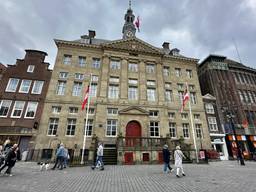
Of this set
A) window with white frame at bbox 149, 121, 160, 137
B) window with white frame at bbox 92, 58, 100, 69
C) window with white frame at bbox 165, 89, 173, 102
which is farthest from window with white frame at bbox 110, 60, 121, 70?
window with white frame at bbox 149, 121, 160, 137

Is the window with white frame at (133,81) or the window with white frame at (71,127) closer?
the window with white frame at (71,127)

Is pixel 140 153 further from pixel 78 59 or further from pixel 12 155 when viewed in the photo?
pixel 78 59

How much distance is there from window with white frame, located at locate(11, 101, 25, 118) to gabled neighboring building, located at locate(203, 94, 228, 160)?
29.9 m

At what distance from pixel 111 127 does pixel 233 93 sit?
2511 cm

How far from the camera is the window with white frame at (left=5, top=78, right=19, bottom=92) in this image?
21.1m

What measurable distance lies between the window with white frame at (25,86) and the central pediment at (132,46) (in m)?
13.4

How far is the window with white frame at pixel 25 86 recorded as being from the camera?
21.5 m

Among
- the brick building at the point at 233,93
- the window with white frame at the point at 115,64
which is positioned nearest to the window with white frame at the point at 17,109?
the window with white frame at the point at 115,64

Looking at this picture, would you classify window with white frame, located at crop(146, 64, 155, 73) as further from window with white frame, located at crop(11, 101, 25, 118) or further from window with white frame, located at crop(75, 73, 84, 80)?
window with white frame, located at crop(11, 101, 25, 118)

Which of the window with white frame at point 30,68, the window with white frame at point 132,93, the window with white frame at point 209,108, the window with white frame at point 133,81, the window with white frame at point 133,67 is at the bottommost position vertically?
the window with white frame at point 209,108

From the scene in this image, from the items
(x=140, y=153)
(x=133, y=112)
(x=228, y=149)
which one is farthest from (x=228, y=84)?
(x=140, y=153)

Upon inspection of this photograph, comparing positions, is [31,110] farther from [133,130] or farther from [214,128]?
[214,128]

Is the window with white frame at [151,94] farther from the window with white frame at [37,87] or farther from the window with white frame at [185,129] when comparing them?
A: the window with white frame at [37,87]

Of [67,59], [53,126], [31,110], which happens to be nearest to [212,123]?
[53,126]
